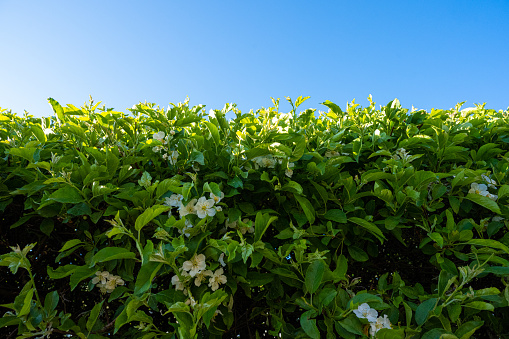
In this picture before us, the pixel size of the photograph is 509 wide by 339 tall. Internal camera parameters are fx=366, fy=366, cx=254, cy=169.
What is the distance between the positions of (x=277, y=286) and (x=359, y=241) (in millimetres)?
507

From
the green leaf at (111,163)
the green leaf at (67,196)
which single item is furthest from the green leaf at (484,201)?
the green leaf at (67,196)

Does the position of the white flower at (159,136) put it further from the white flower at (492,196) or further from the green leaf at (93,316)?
the white flower at (492,196)

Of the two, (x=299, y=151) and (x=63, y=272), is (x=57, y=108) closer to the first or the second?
(x=63, y=272)

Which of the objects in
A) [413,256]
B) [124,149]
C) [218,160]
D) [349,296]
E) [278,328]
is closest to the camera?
[278,328]

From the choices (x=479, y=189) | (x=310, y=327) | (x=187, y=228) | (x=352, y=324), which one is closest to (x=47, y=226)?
Answer: (x=187, y=228)

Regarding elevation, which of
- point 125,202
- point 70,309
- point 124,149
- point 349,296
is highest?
point 124,149

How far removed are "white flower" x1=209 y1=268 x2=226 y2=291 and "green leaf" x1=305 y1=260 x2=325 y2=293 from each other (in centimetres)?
34

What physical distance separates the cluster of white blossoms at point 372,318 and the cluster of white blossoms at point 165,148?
1.07 metres

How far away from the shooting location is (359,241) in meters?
1.83

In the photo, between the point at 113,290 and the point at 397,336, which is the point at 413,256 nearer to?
the point at 397,336

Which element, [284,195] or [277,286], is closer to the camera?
[277,286]

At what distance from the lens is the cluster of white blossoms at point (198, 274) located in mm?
1423

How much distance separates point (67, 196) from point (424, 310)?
1.56m

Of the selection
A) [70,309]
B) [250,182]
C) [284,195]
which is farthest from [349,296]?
[70,309]
